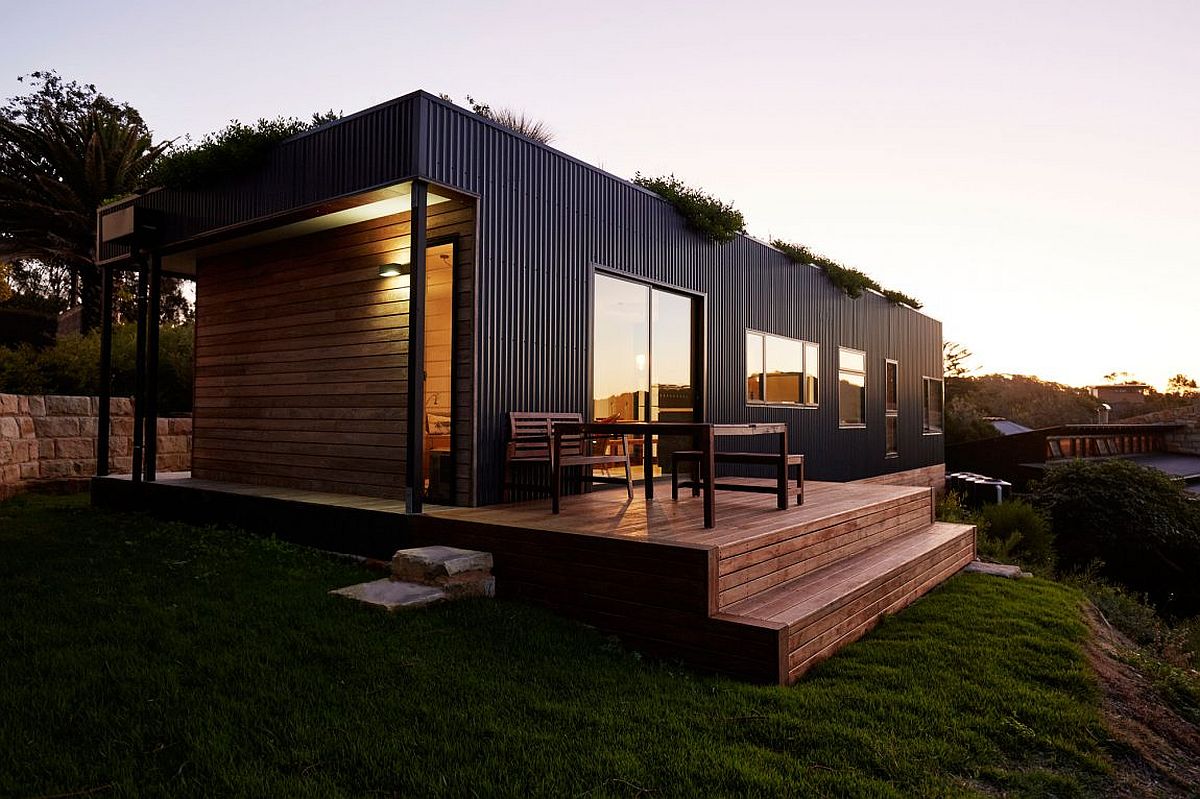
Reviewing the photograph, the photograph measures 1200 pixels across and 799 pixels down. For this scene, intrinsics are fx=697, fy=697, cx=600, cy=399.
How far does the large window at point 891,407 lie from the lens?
12.2 m

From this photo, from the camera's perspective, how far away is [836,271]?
1051cm

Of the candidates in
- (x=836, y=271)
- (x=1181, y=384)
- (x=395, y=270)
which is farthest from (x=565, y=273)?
(x=1181, y=384)

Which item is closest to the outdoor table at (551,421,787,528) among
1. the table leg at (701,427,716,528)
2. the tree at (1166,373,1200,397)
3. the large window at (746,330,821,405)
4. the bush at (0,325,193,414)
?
the table leg at (701,427,716,528)

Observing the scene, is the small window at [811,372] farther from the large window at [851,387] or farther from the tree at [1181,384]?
the tree at [1181,384]

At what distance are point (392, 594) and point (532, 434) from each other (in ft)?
6.16

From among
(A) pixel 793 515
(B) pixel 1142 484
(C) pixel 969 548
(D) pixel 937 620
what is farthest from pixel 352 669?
(B) pixel 1142 484

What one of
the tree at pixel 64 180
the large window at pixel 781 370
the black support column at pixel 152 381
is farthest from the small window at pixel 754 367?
the tree at pixel 64 180

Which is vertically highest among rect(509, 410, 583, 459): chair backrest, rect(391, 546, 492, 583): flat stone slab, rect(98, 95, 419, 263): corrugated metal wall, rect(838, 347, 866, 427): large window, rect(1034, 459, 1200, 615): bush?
rect(98, 95, 419, 263): corrugated metal wall

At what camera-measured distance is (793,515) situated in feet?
15.3

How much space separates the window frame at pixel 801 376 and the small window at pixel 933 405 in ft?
18.0

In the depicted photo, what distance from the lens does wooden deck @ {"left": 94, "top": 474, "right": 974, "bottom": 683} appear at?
Answer: 11.1ft

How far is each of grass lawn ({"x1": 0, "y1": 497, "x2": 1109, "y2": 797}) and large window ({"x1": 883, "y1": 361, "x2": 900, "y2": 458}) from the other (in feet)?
27.3

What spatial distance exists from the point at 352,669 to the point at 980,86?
1071cm

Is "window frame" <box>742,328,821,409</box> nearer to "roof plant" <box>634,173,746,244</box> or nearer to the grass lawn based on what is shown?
"roof plant" <box>634,173,746,244</box>
